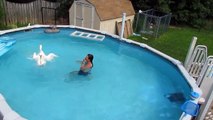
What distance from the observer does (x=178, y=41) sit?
1457 cm

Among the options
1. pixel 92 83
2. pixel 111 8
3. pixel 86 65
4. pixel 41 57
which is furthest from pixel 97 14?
pixel 92 83

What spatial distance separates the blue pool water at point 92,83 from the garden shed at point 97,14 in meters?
1.66

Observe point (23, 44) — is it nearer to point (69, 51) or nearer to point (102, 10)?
point (69, 51)

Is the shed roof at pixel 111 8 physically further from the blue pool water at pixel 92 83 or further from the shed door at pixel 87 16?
the blue pool water at pixel 92 83

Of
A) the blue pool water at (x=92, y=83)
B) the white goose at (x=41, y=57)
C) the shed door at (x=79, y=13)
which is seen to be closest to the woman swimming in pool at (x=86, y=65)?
the blue pool water at (x=92, y=83)

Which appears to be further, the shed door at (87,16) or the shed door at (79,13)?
the shed door at (79,13)

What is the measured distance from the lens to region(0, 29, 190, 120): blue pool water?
7676mm

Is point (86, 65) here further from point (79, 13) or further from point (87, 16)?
point (79, 13)

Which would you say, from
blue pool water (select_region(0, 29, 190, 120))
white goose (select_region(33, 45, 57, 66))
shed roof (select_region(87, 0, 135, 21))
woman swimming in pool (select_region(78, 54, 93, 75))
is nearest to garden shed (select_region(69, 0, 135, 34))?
shed roof (select_region(87, 0, 135, 21))

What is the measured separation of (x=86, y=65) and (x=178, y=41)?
769cm

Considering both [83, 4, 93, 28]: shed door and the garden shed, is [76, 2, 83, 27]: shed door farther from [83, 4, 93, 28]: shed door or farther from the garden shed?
[83, 4, 93, 28]: shed door

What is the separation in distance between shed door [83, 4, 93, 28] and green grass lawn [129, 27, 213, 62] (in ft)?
9.05

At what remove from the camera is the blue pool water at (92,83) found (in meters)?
7.68

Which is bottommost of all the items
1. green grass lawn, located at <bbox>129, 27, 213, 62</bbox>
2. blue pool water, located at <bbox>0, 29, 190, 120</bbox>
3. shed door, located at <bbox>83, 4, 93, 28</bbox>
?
blue pool water, located at <bbox>0, 29, 190, 120</bbox>
